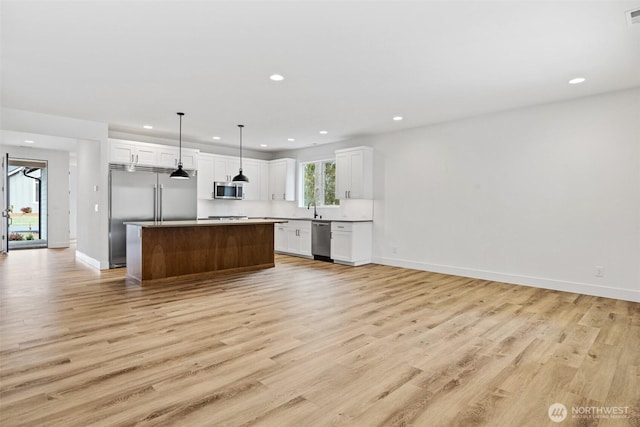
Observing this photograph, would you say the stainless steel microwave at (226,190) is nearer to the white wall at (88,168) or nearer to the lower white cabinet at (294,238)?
the lower white cabinet at (294,238)

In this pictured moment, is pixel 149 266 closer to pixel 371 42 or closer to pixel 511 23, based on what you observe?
pixel 371 42

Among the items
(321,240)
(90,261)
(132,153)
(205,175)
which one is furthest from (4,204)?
(321,240)

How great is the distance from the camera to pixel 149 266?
5.00 m

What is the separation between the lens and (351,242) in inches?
265

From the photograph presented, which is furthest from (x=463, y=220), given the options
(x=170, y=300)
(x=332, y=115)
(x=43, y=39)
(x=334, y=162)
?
(x=43, y=39)

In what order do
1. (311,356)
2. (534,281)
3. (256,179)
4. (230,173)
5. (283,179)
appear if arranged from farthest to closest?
(256,179), (283,179), (230,173), (534,281), (311,356)

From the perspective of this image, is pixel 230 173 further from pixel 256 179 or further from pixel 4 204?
pixel 4 204

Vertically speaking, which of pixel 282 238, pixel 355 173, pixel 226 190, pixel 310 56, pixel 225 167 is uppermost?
pixel 310 56

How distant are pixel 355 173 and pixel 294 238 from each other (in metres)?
2.12

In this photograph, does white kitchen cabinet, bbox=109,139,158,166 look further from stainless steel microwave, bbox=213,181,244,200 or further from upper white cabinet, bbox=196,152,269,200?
stainless steel microwave, bbox=213,181,244,200

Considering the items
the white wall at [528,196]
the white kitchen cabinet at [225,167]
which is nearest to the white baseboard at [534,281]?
the white wall at [528,196]

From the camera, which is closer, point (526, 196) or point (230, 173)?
point (526, 196)

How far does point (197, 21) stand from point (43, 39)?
148 centimetres

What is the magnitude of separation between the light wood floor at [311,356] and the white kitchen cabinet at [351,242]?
2.09m
